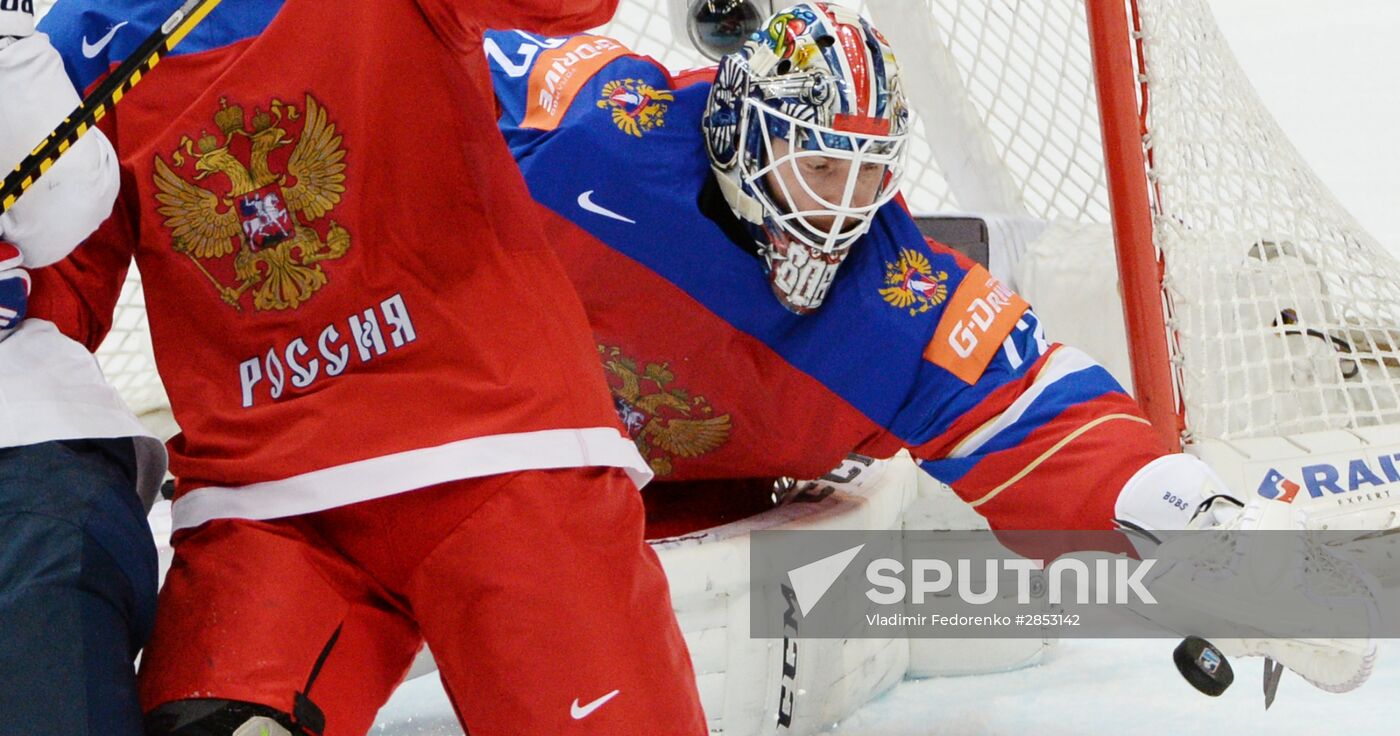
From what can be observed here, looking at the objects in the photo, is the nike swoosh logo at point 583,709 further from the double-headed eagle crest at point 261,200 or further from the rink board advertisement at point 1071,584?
the rink board advertisement at point 1071,584

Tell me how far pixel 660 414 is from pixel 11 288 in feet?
3.52

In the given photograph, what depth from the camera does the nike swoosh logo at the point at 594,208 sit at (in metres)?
1.96

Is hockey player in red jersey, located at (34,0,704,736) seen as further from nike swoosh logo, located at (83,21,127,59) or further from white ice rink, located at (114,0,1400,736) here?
white ice rink, located at (114,0,1400,736)

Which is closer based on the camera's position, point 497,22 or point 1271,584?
point 497,22

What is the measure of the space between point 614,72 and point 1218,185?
1035mm

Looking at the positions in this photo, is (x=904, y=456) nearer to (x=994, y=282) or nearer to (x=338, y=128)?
(x=994, y=282)

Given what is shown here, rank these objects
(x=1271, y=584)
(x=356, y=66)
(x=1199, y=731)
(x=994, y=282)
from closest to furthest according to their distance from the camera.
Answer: (x=356, y=66) → (x=1271, y=584) → (x=994, y=282) → (x=1199, y=731)

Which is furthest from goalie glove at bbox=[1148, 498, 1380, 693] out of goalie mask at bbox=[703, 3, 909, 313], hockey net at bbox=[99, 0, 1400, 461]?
hockey net at bbox=[99, 0, 1400, 461]

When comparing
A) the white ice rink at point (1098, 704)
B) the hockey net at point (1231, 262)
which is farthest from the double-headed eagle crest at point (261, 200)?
the hockey net at point (1231, 262)

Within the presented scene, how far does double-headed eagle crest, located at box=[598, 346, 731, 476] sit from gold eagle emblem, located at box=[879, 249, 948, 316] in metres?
0.32

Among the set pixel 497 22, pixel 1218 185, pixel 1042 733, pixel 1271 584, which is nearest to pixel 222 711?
pixel 497 22

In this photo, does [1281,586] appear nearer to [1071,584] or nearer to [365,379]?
[1071,584]

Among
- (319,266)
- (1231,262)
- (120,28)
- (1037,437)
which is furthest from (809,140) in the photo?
(1231,262)

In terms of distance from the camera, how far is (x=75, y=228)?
1.19 metres
